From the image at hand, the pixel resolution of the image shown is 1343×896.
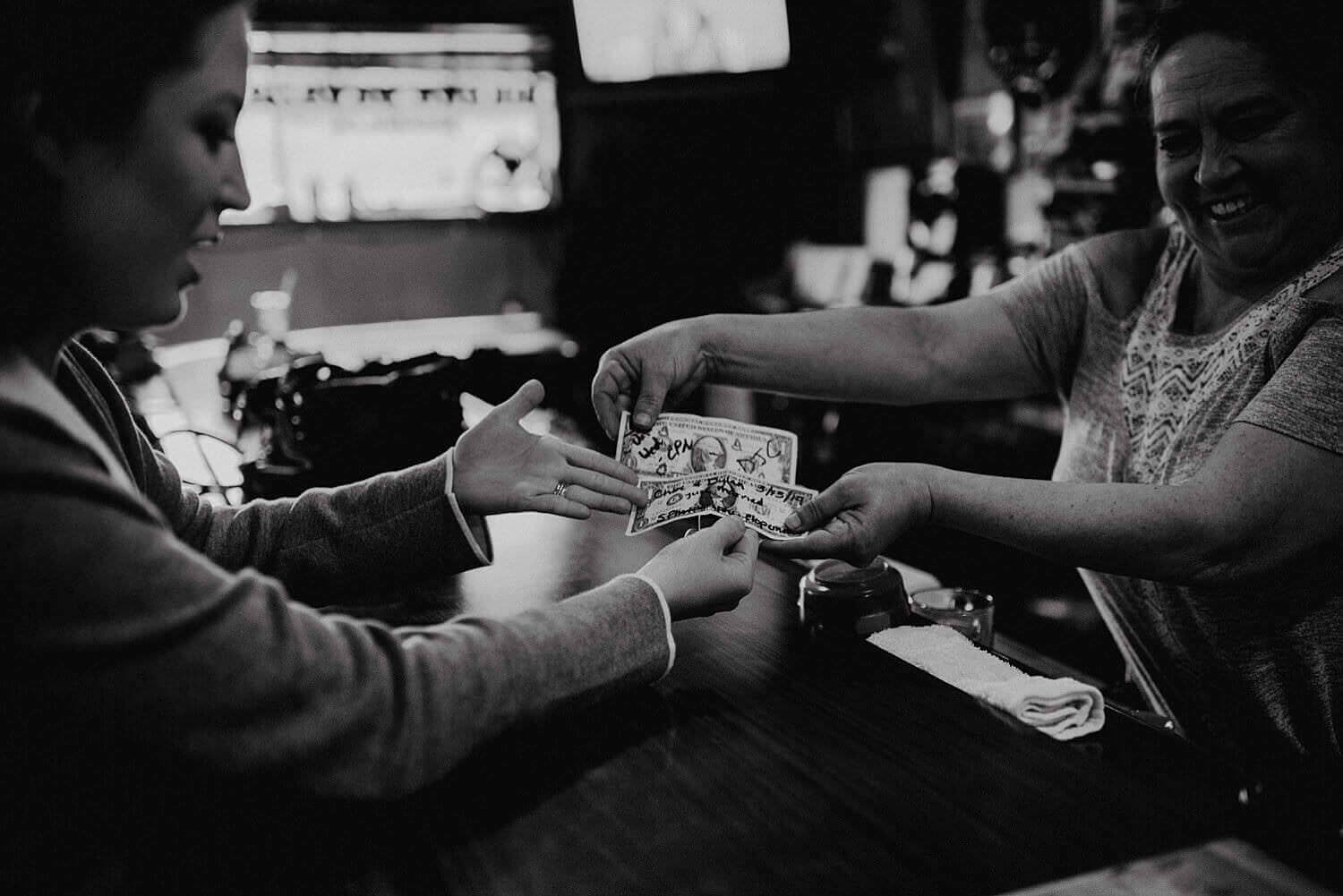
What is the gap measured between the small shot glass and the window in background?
17.1ft

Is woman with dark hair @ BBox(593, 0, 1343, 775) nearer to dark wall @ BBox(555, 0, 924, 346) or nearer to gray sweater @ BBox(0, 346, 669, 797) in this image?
gray sweater @ BBox(0, 346, 669, 797)

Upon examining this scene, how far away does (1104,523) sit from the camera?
4.37ft

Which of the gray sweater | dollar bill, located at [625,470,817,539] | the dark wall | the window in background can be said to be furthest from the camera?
the dark wall

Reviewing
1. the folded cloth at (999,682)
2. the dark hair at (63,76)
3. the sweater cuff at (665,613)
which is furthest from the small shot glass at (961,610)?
the dark hair at (63,76)

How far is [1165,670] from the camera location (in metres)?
1.62

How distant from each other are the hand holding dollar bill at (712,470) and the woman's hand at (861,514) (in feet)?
0.15

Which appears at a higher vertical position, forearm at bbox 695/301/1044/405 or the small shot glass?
forearm at bbox 695/301/1044/405

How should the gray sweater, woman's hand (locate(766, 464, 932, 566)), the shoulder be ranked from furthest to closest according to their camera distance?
the shoulder
woman's hand (locate(766, 464, 932, 566))
the gray sweater

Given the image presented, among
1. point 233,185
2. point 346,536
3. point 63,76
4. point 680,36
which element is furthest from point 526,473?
point 680,36

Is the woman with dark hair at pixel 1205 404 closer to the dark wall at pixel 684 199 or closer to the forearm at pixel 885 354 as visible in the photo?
the forearm at pixel 885 354

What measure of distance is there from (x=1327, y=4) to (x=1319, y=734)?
1008 mm

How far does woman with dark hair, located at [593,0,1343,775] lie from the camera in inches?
51.6

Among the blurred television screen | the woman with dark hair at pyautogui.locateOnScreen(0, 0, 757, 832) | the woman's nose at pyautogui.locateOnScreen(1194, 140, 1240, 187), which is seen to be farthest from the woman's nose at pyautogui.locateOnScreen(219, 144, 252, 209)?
the blurred television screen

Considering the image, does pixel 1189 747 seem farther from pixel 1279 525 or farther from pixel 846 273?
pixel 846 273
